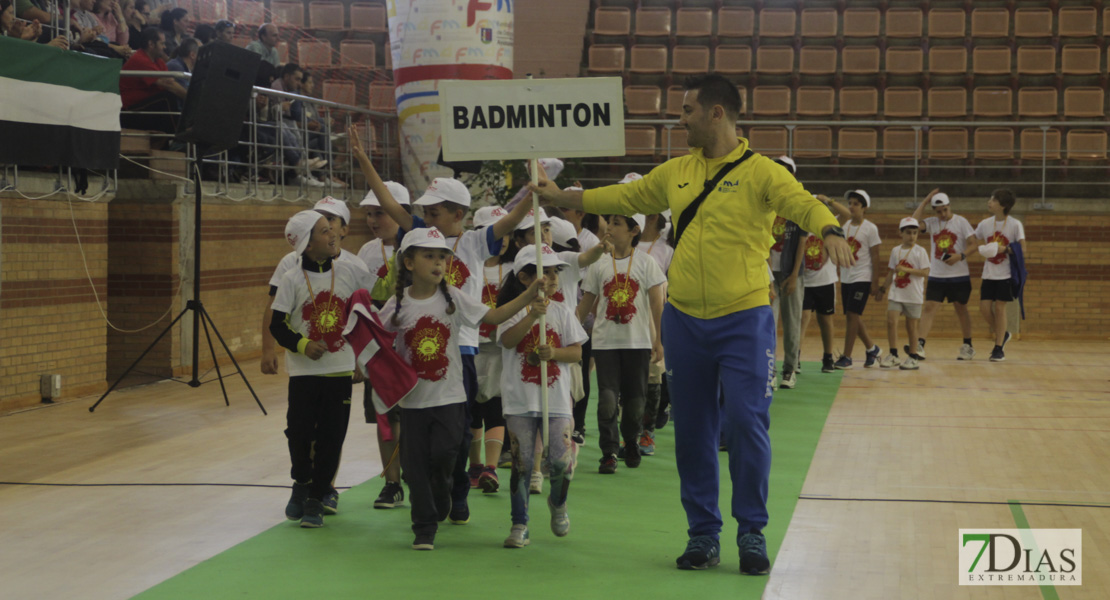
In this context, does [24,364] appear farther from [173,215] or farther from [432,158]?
[432,158]

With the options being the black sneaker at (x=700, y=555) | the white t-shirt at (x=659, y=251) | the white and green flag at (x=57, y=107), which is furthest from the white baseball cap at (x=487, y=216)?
the white and green flag at (x=57, y=107)

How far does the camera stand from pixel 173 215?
1066 centimetres

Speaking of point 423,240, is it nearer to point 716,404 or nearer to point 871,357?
point 716,404

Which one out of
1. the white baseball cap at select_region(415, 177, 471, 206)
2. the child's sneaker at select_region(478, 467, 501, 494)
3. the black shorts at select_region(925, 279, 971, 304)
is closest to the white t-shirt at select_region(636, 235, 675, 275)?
the child's sneaker at select_region(478, 467, 501, 494)

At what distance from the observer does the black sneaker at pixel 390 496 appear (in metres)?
5.91

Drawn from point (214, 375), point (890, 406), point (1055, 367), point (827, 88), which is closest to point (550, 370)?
point (890, 406)

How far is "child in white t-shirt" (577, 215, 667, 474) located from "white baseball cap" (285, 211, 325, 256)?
1.90 meters

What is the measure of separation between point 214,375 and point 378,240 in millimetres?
5327

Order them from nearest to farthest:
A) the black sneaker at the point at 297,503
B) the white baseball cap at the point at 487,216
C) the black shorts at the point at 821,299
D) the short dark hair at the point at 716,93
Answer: the short dark hair at the point at 716,93 < the black sneaker at the point at 297,503 < the white baseball cap at the point at 487,216 < the black shorts at the point at 821,299

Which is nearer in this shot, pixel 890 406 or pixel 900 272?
pixel 890 406

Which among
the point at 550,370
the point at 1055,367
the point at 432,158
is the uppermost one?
the point at 432,158

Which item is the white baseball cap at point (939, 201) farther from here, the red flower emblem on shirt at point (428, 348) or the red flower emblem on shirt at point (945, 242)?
the red flower emblem on shirt at point (428, 348)

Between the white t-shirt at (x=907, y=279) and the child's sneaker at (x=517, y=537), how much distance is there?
8.02m

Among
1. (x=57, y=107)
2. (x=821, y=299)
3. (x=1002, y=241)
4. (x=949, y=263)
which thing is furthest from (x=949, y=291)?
(x=57, y=107)
